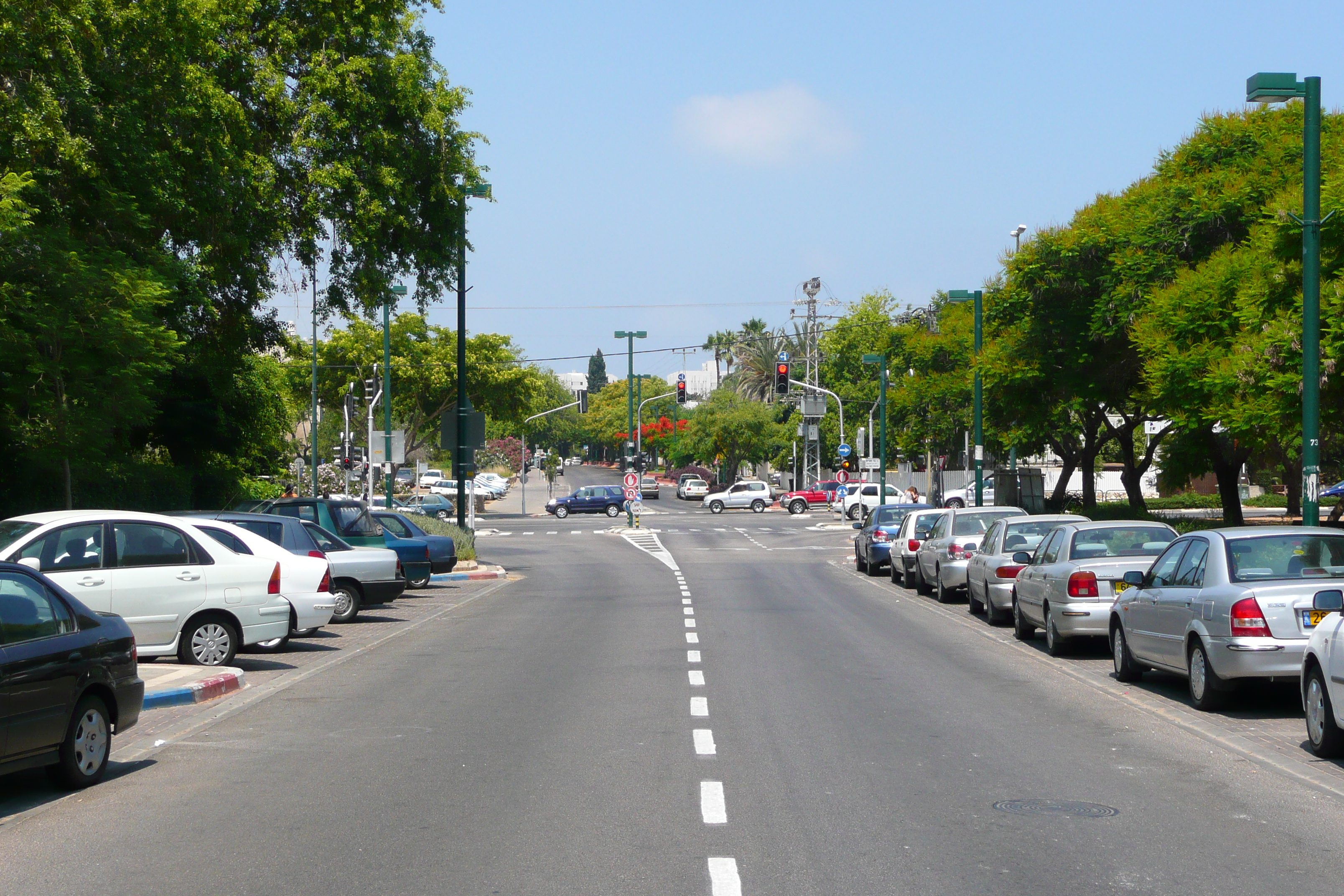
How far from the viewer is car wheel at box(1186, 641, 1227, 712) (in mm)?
11047

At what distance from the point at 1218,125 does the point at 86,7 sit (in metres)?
25.1

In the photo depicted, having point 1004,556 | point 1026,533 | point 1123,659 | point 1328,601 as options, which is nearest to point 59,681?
point 1328,601

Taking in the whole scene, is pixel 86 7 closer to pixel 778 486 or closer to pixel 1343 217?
pixel 1343 217

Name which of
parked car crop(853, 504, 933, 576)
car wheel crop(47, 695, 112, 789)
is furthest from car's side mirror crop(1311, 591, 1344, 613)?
parked car crop(853, 504, 933, 576)

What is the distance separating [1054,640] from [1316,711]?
6.40 meters

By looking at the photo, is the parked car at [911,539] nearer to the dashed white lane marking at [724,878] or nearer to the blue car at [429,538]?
the blue car at [429,538]

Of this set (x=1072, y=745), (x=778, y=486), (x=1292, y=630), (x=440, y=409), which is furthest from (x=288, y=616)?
(x=778, y=486)

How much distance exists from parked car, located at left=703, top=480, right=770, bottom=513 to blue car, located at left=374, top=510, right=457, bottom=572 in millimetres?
44761

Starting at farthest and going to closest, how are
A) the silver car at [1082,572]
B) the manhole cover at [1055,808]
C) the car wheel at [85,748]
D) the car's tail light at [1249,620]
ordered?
the silver car at [1082,572] → the car's tail light at [1249,620] → the car wheel at [85,748] → the manhole cover at [1055,808]

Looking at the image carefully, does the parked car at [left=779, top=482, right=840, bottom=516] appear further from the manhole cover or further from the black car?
the manhole cover

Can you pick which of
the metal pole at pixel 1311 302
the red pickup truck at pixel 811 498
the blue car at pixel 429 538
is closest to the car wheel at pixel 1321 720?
the metal pole at pixel 1311 302

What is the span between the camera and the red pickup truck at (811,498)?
7306cm

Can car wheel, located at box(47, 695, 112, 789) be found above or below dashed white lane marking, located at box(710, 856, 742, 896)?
above

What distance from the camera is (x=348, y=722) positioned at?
11.0m
